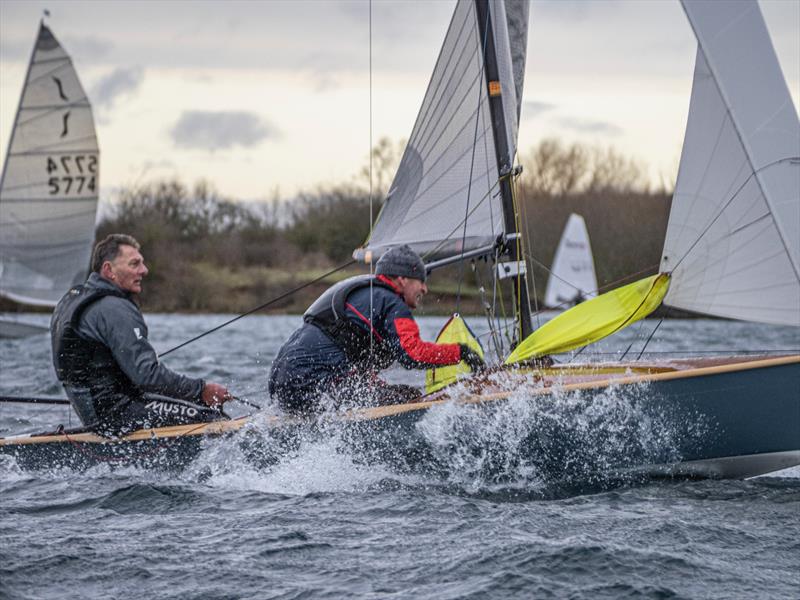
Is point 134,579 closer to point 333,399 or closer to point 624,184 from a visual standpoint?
point 333,399

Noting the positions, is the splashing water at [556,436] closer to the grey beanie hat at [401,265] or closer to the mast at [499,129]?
the grey beanie hat at [401,265]

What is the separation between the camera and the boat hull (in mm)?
4859

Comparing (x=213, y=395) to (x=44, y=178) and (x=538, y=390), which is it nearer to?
(x=538, y=390)

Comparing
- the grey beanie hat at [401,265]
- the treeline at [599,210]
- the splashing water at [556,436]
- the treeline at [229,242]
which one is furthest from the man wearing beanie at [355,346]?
the treeline at [229,242]

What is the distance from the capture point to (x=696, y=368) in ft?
16.7

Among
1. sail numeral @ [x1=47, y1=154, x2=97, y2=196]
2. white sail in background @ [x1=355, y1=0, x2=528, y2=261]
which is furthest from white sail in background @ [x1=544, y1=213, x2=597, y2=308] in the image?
white sail in background @ [x1=355, y1=0, x2=528, y2=261]

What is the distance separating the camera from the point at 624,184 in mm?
36688

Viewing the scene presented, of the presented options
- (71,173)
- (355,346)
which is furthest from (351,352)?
(71,173)

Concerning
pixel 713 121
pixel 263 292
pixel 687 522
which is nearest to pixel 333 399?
pixel 687 522

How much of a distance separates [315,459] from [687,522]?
1.80 meters

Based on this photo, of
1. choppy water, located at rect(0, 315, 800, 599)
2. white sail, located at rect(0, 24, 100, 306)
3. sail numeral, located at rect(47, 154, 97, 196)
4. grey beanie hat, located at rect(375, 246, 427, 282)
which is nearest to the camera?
choppy water, located at rect(0, 315, 800, 599)

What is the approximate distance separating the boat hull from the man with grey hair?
0.58ft

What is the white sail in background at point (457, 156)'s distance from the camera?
6.64 m

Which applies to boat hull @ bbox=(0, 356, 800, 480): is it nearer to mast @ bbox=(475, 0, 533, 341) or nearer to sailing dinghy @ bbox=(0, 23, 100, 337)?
mast @ bbox=(475, 0, 533, 341)
